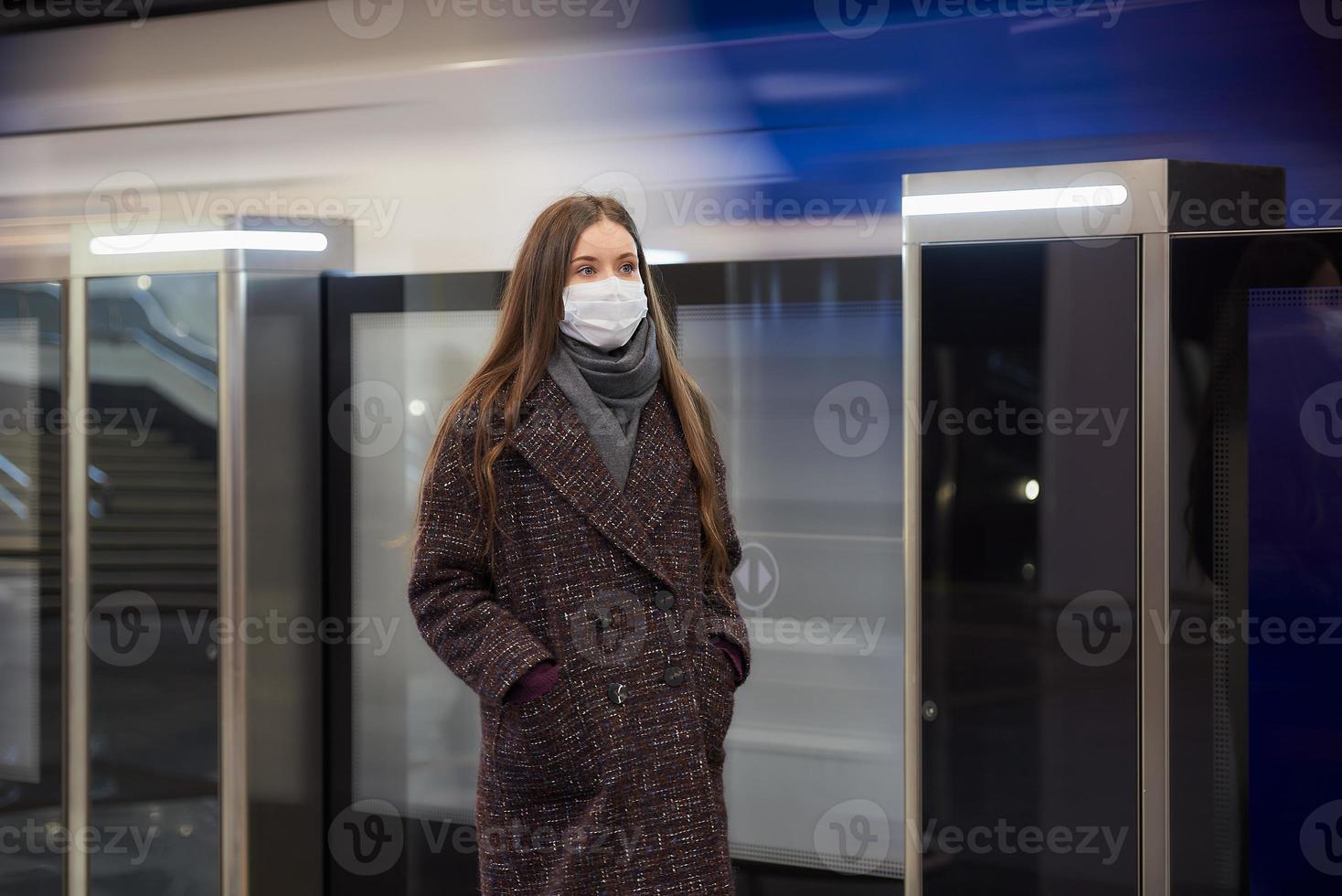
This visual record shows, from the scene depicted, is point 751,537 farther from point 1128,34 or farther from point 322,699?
point 1128,34

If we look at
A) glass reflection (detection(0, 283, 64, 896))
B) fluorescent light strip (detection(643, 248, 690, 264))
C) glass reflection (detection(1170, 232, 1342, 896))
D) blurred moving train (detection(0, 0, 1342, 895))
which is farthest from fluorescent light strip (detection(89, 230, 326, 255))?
glass reflection (detection(1170, 232, 1342, 896))

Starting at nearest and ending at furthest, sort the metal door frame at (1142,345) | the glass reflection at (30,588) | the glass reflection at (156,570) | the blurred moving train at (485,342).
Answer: the metal door frame at (1142,345)
the blurred moving train at (485,342)
the glass reflection at (156,570)
the glass reflection at (30,588)

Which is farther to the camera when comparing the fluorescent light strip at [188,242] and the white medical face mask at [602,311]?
the fluorescent light strip at [188,242]

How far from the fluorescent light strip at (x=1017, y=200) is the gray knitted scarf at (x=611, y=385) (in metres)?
0.64

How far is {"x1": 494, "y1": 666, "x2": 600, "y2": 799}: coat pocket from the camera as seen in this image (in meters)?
1.83

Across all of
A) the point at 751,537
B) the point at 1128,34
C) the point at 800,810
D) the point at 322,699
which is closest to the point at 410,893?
the point at 322,699

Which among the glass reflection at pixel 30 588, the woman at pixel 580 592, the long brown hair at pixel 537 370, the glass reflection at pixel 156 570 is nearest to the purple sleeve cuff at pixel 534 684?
the woman at pixel 580 592

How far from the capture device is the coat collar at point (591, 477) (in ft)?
6.15

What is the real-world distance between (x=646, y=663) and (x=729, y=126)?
1796mm

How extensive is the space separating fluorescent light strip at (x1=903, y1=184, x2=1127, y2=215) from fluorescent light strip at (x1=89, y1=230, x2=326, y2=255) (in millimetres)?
1589

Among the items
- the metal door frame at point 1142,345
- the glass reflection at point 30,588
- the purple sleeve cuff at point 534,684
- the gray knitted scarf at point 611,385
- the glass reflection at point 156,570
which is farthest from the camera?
the glass reflection at point 30,588

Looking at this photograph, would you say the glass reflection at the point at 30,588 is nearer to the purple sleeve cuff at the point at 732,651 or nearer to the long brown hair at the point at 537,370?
the long brown hair at the point at 537,370

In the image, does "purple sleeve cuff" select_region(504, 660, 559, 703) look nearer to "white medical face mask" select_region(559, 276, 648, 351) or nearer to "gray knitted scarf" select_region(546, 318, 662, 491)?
"gray knitted scarf" select_region(546, 318, 662, 491)

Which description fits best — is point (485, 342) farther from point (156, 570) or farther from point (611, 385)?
point (611, 385)
